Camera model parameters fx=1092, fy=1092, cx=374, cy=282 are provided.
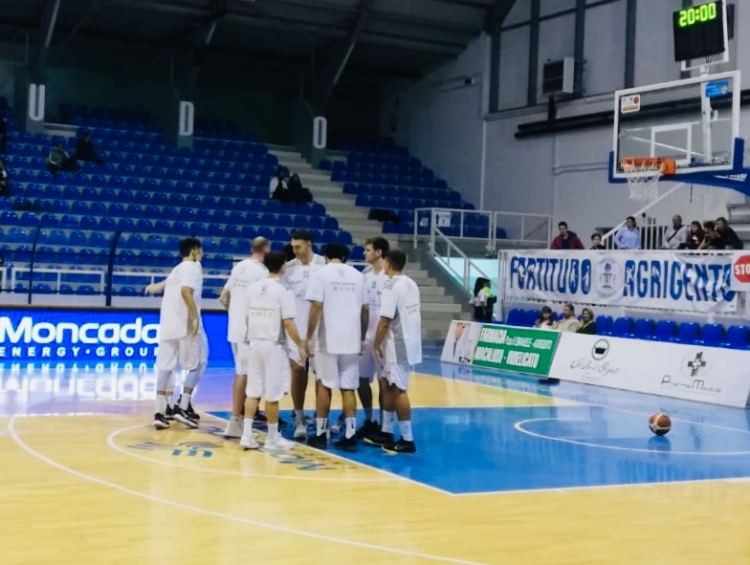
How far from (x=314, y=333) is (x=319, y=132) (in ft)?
70.7

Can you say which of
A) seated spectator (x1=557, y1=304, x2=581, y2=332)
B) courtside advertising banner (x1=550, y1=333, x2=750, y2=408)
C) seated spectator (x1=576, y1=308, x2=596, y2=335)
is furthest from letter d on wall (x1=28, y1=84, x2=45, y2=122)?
courtside advertising banner (x1=550, y1=333, x2=750, y2=408)

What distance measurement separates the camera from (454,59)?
106ft

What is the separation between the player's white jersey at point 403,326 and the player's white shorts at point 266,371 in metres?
1.07

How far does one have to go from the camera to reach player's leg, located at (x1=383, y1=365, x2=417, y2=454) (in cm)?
1044

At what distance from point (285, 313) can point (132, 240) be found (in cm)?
1373

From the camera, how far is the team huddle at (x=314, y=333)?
10.2 metres

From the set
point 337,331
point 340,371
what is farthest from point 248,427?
point 337,331

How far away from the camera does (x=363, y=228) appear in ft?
94.9

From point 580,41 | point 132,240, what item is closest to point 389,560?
point 132,240

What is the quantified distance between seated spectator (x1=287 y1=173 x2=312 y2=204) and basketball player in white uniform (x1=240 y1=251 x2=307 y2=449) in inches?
716

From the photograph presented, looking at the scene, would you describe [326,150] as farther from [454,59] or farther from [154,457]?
[154,457]

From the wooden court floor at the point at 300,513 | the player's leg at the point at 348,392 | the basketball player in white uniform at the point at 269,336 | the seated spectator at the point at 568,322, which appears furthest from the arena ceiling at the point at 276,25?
the wooden court floor at the point at 300,513

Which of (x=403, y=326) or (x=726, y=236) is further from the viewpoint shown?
(x=726, y=236)

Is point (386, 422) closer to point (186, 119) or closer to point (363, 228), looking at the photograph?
point (363, 228)
